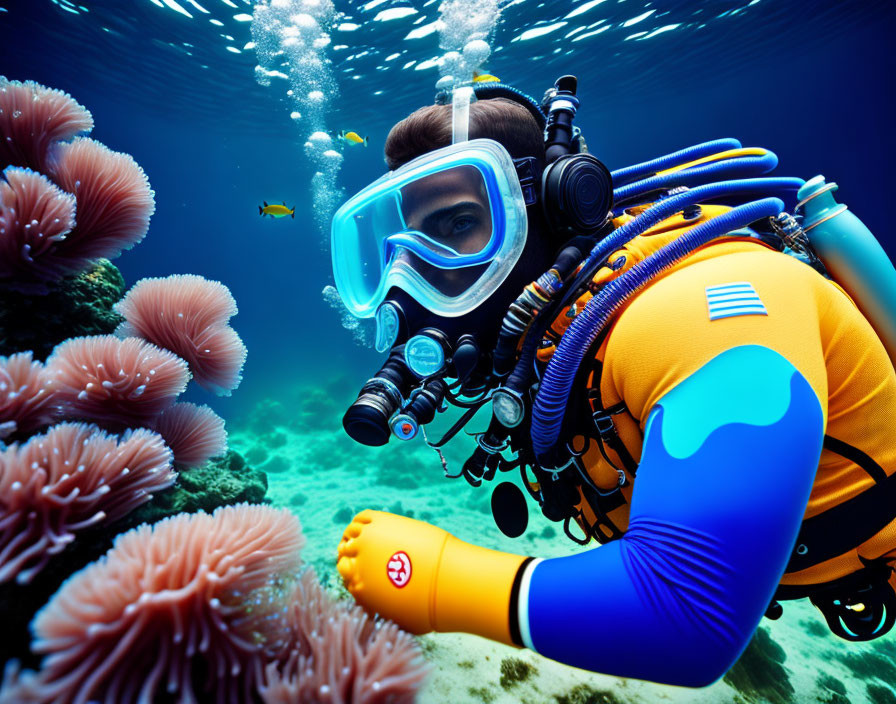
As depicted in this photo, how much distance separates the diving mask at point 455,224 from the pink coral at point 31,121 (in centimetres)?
133

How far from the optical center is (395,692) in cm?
87

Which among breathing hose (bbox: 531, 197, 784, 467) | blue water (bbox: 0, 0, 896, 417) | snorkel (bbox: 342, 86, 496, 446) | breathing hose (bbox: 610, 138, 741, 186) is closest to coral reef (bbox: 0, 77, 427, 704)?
snorkel (bbox: 342, 86, 496, 446)

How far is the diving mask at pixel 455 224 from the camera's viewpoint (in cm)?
199

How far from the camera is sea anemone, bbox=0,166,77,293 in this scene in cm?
128

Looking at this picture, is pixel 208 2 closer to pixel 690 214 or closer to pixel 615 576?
pixel 690 214

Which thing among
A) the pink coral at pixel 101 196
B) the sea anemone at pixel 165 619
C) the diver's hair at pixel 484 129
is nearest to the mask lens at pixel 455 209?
the diver's hair at pixel 484 129

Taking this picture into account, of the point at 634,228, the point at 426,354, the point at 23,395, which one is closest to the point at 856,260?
the point at 634,228

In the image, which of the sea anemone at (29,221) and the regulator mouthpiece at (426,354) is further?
the regulator mouthpiece at (426,354)

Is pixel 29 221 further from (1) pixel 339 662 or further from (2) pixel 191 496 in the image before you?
(1) pixel 339 662

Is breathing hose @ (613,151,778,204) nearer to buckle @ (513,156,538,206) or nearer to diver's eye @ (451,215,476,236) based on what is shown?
buckle @ (513,156,538,206)

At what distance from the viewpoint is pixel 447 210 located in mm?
2160

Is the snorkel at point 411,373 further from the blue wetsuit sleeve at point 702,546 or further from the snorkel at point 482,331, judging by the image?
the blue wetsuit sleeve at point 702,546

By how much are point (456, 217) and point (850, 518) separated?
217cm

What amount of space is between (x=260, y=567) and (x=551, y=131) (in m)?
2.42
